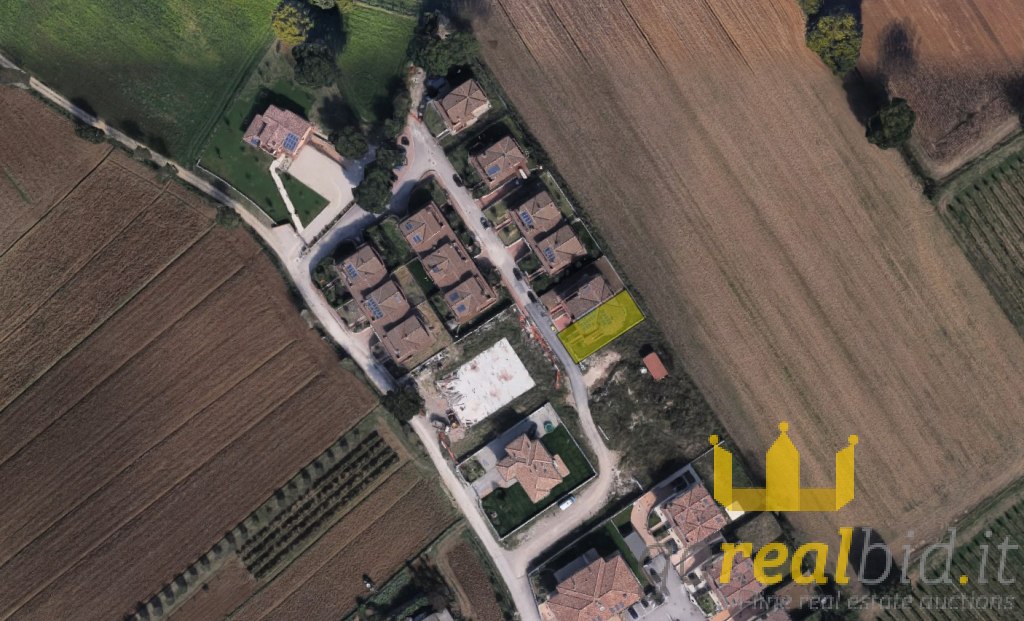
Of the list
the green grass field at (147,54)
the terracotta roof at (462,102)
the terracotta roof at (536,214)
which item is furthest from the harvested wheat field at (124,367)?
the terracotta roof at (462,102)

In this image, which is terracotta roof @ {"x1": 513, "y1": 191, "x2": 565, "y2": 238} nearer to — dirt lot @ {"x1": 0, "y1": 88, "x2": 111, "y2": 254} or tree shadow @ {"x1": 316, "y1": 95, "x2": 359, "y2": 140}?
tree shadow @ {"x1": 316, "y1": 95, "x2": 359, "y2": 140}

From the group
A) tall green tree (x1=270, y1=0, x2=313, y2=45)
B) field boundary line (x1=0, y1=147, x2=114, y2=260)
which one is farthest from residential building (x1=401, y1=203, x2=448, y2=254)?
field boundary line (x1=0, y1=147, x2=114, y2=260)

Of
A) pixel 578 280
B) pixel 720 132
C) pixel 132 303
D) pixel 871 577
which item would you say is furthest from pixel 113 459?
pixel 871 577

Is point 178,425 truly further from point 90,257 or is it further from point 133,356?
point 90,257

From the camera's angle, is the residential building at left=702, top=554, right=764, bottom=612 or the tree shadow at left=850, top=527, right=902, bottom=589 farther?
the tree shadow at left=850, top=527, right=902, bottom=589

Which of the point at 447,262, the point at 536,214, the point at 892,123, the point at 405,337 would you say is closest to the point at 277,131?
the point at 447,262

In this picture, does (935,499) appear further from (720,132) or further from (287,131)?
(287,131)

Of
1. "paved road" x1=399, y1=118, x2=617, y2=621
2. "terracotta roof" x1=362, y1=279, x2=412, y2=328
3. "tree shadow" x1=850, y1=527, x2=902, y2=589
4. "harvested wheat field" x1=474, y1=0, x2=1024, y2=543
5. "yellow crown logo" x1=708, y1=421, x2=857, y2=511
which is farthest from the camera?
"paved road" x1=399, y1=118, x2=617, y2=621
